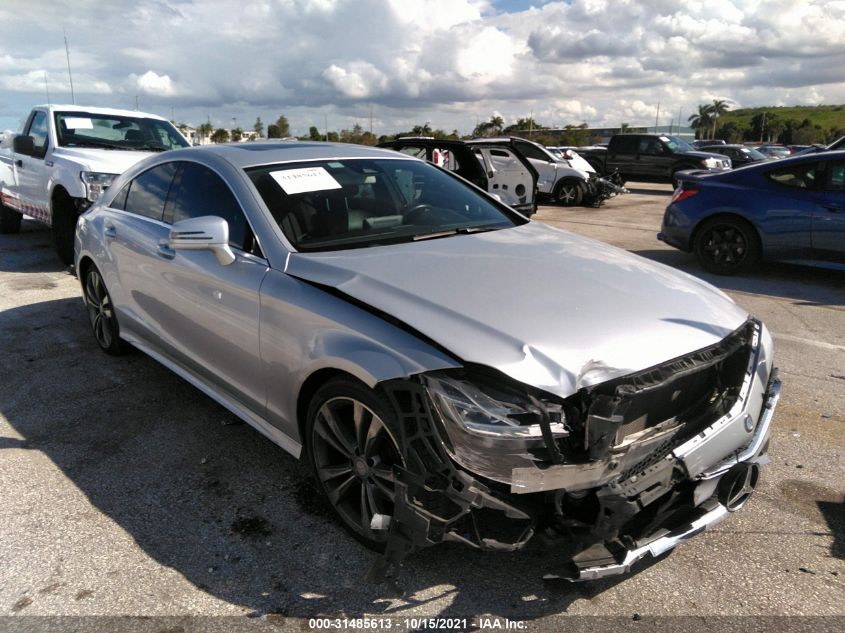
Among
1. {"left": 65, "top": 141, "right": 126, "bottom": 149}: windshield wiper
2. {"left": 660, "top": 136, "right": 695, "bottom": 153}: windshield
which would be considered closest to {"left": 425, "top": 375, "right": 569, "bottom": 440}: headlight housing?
{"left": 65, "top": 141, "right": 126, "bottom": 149}: windshield wiper

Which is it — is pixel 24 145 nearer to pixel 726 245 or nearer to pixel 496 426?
pixel 496 426

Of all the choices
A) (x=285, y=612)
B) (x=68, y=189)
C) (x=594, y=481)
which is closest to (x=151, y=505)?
(x=285, y=612)

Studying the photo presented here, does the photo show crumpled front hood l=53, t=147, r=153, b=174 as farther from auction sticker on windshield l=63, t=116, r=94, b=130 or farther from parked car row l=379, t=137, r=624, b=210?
parked car row l=379, t=137, r=624, b=210

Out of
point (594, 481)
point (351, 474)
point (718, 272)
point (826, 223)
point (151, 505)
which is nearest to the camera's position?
point (594, 481)

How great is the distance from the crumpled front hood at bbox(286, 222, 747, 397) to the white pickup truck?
219 inches

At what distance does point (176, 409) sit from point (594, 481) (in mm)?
2885

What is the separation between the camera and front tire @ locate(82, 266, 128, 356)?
487 cm

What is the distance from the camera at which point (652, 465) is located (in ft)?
7.54

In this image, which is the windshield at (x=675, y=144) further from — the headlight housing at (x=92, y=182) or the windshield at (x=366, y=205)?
the windshield at (x=366, y=205)

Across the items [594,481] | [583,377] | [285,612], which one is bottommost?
[285,612]

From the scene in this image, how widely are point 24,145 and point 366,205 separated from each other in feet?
21.0

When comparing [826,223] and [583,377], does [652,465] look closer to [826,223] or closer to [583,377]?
[583,377]

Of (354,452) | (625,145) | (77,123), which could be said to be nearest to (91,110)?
(77,123)

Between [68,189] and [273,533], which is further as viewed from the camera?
[68,189]
